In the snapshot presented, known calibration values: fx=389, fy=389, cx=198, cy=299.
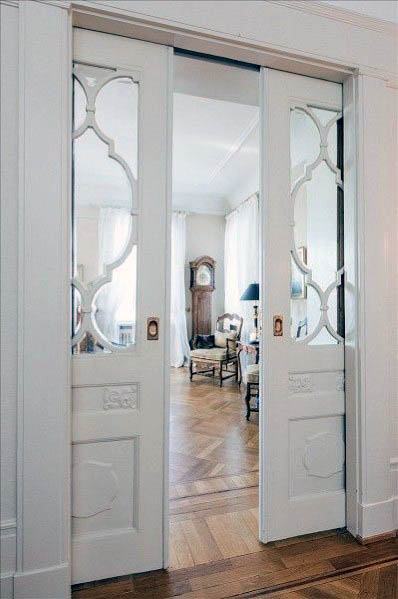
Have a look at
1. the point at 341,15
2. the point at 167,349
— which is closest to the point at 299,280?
the point at 167,349

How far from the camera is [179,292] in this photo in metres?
7.16

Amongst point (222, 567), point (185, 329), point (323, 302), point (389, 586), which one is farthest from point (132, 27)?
point (185, 329)

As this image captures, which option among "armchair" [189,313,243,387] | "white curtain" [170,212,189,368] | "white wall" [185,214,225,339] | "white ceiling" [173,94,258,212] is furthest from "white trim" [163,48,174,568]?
"white wall" [185,214,225,339]

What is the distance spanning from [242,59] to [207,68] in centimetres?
26

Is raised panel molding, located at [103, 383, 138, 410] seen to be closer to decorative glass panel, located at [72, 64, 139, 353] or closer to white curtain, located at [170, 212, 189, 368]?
decorative glass panel, located at [72, 64, 139, 353]

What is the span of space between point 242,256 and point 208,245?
1309 millimetres

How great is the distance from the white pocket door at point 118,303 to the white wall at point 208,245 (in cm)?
549

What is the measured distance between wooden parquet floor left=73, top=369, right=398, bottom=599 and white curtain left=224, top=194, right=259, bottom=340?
347 centimetres

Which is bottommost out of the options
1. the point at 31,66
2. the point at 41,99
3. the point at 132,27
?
the point at 41,99

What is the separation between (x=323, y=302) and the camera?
218cm

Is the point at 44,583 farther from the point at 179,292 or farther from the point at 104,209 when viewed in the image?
the point at 179,292

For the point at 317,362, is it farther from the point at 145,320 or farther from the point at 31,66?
the point at 31,66

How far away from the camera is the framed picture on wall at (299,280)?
2.14m

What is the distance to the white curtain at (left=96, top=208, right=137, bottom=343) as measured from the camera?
1.82 m
